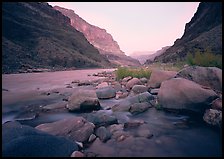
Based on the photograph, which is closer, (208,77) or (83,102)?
(83,102)

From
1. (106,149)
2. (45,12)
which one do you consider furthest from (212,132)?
(45,12)

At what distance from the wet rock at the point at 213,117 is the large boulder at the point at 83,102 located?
14.2 feet

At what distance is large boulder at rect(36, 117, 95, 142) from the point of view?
5551mm

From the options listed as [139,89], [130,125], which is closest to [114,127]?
[130,125]

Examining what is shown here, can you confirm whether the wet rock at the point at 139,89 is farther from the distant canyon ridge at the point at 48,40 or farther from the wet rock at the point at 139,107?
the distant canyon ridge at the point at 48,40

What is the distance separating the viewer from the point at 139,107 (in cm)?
857

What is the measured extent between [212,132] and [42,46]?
2342 inches

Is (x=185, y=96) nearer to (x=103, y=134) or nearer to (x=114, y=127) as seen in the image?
(x=114, y=127)

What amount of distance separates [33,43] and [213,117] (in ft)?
200

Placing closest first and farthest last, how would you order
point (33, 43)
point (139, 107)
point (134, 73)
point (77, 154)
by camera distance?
point (77, 154)
point (139, 107)
point (134, 73)
point (33, 43)

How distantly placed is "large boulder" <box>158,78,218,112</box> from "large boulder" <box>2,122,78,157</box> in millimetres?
4520

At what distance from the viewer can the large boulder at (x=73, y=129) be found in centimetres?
555

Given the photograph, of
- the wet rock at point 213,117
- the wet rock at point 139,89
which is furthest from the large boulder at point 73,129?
the wet rock at point 139,89

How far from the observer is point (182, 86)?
779 cm
